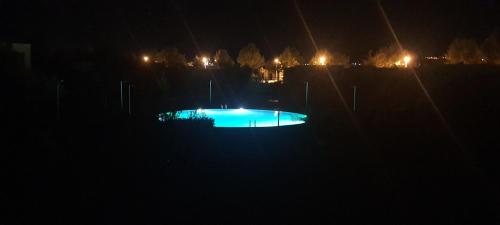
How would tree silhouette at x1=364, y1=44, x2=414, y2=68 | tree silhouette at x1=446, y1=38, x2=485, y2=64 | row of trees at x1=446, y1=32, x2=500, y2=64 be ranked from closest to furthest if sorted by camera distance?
row of trees at x1=446, y1=32, x2=500, y2=64 → tree silhouette at x1=446, y1=38, x2=485, y2=64 → tree silhouette at x1=364, y1=44, x2=414, y2=68

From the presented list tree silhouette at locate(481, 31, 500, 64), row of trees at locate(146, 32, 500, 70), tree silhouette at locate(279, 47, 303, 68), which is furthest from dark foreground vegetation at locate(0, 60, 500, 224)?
tree silhouette at locate(279, 47, 303, 68)

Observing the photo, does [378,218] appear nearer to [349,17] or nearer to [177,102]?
[177,102]

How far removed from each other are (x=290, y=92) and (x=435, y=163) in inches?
481

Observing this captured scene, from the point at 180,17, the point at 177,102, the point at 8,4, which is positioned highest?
the point at 180,17

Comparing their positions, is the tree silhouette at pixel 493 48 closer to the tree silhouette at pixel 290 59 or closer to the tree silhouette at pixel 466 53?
the tree silhouette at pixel 466 53

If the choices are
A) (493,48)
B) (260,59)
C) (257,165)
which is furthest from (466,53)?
(257,165)

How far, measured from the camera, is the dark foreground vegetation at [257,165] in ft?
16.3

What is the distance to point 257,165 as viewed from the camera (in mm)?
7152

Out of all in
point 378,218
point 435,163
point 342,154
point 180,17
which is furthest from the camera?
point 180,17

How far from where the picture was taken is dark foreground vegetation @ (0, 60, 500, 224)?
16.3ft

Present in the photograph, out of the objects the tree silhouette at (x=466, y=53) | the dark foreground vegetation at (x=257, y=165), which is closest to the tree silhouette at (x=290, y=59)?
the tree silhouette at (x=466, y=53)

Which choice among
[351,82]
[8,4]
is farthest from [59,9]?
[351,82]

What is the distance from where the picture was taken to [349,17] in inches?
1731

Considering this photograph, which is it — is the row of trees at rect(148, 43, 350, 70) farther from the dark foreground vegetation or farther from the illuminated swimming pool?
the dark foreground vegetation
